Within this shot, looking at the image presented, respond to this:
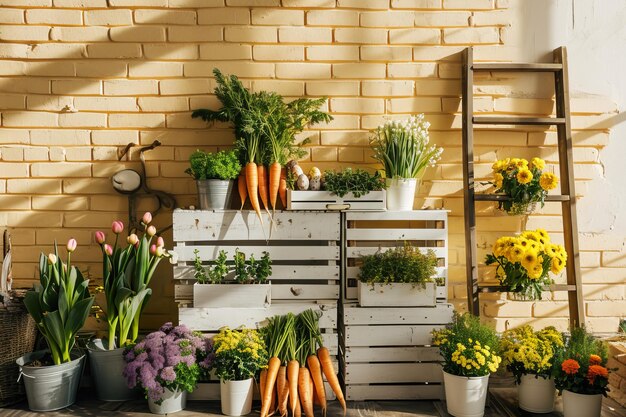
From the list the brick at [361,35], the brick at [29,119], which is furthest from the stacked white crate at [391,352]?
the brick at [29,119]

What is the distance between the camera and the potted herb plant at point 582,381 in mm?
2582

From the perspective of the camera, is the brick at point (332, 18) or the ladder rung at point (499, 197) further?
the brick at point (332, 18)

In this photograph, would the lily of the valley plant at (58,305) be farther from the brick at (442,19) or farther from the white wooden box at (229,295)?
the brick at (442,19)

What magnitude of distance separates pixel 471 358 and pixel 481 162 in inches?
52.6

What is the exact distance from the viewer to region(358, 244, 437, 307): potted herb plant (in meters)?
2.90

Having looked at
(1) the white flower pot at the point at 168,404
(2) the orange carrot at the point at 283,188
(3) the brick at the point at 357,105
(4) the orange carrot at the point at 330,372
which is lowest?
(1) the white flower pot at the point at 168,404

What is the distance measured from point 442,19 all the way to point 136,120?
6.78 feet

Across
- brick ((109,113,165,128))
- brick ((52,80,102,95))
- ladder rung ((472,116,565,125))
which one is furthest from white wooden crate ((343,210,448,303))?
brick ((52,80,102,95))

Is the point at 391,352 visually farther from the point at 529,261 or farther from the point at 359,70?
the point at 359,70

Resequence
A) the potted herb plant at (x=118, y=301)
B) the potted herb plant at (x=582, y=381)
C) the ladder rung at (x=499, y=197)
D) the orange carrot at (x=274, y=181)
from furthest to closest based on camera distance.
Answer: the ladder rung at (x=499, y=197) < the orange carrot at (x=274, y=181) < the potted herb plant at (x=118, y=301) < the potted herb plant at (x=582, y=381)

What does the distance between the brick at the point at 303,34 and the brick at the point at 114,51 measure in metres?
0.92

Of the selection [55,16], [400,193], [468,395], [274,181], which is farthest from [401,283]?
[55,16]

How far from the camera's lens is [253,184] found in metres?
2.99

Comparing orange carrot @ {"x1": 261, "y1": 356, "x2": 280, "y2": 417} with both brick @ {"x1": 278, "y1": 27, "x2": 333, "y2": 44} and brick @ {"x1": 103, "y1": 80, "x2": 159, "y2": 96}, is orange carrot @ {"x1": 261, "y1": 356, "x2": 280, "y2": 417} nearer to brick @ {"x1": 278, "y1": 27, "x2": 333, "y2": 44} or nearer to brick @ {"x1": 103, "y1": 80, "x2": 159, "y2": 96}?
brick @ {"x1": 103, "y1": 80, "x2": 159, "y2": 96}
